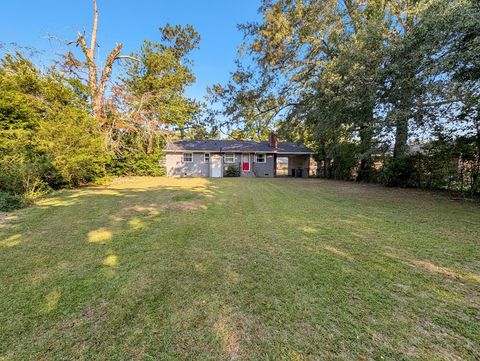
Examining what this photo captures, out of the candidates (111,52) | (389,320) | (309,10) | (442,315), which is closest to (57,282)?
(389,320)

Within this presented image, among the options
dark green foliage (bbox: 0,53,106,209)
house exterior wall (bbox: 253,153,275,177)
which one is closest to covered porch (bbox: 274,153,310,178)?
house exterior wall (bbox: 253,153,275,177)

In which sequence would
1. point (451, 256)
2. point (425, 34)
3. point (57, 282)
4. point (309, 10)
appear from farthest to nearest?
1. point (309, 10)
2. point (425, 34)
3. point (451, 256)
4. point (57, 282)

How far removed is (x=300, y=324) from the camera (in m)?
1.98

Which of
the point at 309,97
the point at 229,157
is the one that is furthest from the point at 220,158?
the point at 309,97

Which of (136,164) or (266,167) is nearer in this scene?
(136,164)

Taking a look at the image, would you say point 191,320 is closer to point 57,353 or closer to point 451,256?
point 57,353

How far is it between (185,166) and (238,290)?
60.0 ft

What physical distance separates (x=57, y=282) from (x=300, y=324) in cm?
266

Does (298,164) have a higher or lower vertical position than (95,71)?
lower

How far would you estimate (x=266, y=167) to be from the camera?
808 inches

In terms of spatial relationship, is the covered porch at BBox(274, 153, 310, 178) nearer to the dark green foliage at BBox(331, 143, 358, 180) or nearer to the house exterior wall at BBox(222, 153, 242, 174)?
the house exterior wall at BBox(222, 153, 242, 174)

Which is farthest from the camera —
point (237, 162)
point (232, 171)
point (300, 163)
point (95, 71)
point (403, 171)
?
point (300, 163)

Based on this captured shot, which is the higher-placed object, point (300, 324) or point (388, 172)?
point (388, 172)

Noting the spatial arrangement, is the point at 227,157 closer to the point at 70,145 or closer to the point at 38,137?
the point at 70,145
